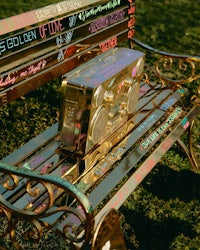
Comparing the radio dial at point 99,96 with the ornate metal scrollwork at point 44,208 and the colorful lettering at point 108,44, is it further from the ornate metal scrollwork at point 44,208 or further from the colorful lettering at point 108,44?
the colorful lettering at point 108,44

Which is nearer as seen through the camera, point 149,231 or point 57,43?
point 57,43

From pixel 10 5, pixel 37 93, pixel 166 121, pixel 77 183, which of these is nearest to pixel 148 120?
pixel 166 121

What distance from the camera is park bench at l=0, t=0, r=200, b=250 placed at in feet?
5.91

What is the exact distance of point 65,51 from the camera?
8.91ft

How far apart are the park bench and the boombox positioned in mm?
11

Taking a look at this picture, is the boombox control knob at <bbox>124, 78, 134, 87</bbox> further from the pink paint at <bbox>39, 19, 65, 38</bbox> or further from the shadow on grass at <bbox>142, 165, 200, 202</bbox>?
the shadow on grass at <bbox>142, 165, 200, 202</bbox>

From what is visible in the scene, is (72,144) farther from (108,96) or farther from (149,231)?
(149,231)

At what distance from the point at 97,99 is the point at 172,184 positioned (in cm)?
128

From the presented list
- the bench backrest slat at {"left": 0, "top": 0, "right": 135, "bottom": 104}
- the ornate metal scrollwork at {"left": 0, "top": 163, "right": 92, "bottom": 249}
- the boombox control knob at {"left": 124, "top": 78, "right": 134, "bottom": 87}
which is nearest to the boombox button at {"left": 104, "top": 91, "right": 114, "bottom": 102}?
A: the boombox control knob at {"left": 124, "top": 78, "right": 134, "bottom": 87}

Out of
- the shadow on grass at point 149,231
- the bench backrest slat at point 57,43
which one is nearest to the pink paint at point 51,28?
the bench backrest slat at point 57,43

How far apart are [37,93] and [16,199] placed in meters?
2.43

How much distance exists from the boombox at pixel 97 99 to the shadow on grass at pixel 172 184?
73cm

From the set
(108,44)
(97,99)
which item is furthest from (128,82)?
(108,44)

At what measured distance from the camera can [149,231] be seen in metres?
2.83
